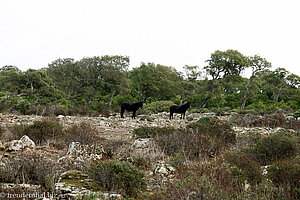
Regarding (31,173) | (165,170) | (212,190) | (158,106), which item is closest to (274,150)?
(165,170)

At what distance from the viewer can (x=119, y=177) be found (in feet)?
11.8

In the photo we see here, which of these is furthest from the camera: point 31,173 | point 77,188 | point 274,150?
point 274,150

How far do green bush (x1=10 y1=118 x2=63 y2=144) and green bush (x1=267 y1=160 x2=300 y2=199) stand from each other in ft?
19.5

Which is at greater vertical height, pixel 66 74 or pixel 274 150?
pixel 66 74

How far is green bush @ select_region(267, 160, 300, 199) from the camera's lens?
3166 millimetres

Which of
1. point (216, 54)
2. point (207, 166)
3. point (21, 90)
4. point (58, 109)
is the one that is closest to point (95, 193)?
point (207, 166)

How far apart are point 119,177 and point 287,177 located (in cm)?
246

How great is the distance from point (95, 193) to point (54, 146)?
162 inches

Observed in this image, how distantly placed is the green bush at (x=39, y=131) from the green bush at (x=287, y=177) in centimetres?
594

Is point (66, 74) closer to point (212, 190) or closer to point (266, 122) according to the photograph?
point (266, 122)

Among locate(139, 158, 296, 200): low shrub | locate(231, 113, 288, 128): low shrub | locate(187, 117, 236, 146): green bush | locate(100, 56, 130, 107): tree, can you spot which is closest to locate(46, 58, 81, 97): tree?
locate(100, 56, 130, 107): tree

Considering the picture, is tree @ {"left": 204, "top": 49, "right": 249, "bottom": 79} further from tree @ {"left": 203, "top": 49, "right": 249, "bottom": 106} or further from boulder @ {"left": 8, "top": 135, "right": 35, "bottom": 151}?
boulder @ {"left": 8, "top": 135, "right": 35, "bottom": 151}

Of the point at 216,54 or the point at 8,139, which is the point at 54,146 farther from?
the point at 216,54

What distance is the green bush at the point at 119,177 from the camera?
3578 mm
